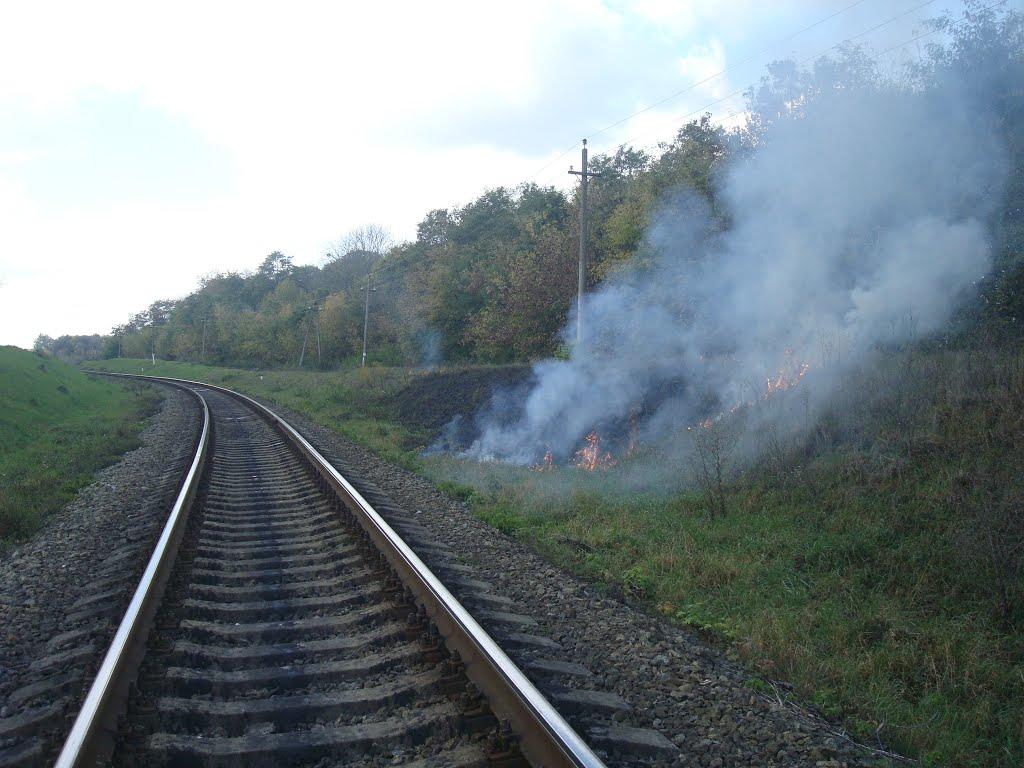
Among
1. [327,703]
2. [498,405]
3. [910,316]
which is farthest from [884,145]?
[327,703]

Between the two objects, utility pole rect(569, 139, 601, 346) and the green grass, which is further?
utility pole rect(569, 139, 601, 346)

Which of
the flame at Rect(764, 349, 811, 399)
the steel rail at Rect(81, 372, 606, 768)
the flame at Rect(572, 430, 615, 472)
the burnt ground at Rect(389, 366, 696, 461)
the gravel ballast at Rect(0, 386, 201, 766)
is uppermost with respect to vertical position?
the flame at Rect(764, 349, 811, 399)

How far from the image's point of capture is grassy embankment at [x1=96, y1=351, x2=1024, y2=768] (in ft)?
15.2

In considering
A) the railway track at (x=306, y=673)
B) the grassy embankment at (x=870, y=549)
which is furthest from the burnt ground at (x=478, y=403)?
the railway track at (x=306, y=673)

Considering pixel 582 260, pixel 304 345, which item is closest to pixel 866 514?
pixel 582 260

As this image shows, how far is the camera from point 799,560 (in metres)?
6.98

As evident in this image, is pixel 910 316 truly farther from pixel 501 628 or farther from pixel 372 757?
pixel 372 757

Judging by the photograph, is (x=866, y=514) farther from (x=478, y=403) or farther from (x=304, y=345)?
(x=304, y=345)

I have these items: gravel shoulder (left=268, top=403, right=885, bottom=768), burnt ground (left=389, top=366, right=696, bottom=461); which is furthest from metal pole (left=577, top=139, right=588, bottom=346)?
gravel shoulder (left=268, top=403, right=885, bottom=768)

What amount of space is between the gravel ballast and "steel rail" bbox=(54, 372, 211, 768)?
14 cm

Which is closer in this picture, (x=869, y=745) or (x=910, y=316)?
(x=869, y=745)

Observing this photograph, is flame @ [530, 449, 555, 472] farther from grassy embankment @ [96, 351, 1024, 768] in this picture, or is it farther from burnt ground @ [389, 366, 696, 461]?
grassy embankment @ [96, 351, 1024, 768]

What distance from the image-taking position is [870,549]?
6.93 meters

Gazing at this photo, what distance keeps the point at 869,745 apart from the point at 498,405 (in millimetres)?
14446
